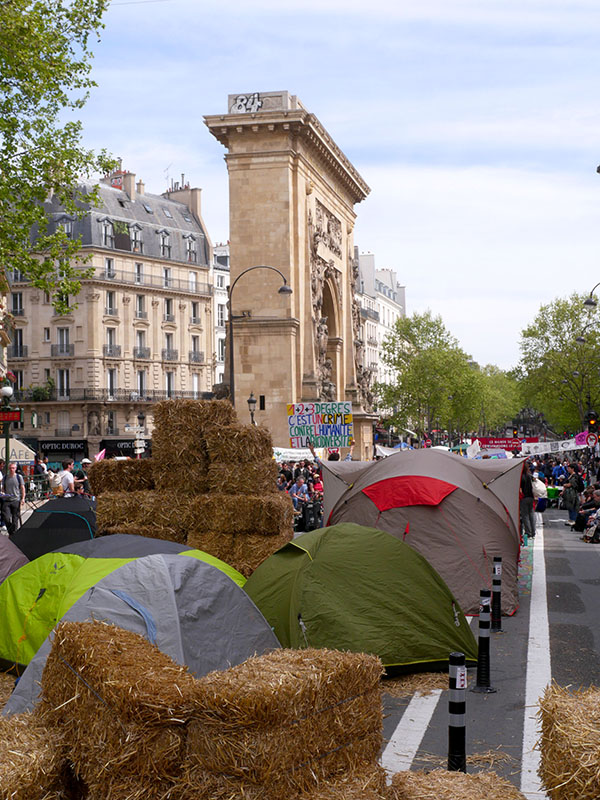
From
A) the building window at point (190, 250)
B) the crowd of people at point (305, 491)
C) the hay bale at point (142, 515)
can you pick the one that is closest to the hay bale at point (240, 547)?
the hay bale at point (142, 515)

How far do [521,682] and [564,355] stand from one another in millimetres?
67069

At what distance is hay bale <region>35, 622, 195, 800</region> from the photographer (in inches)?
205

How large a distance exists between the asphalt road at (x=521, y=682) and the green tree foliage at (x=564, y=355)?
57.9m

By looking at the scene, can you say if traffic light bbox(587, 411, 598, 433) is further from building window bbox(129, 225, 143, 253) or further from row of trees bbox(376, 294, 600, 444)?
building window bbox(129, 225, 143, 253)

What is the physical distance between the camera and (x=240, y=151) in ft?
152

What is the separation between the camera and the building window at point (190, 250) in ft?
250

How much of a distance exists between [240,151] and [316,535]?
125 feet

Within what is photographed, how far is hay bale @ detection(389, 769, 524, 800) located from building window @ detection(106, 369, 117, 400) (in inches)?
2520

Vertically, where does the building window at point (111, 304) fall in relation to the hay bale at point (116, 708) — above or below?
above

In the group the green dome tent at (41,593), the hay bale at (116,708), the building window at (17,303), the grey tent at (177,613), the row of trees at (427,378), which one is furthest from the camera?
the row of trees at (427,378)

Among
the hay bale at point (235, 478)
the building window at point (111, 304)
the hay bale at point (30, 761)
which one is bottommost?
the hay bale at point (30, 761)

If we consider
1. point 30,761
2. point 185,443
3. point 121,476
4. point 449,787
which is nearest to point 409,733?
point 449,787

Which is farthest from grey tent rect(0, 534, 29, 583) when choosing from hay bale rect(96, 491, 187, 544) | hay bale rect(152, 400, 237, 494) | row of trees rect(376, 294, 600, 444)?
row of trees rect(376, 294, 600, 444)

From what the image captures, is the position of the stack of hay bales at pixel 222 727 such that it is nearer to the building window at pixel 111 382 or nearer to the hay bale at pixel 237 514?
the hay bale at pixel 237 514
